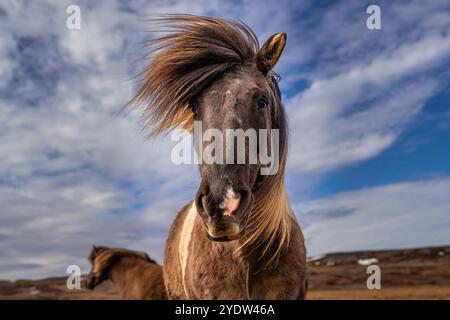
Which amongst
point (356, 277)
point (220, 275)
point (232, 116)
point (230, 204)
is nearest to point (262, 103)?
point (232, 116)

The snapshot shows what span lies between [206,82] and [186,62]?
0.37 meters

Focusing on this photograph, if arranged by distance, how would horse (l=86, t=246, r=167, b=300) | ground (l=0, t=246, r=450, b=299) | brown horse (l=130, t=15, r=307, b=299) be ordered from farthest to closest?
ground (l=0, t=246, r=450, b=299) < horse (l=86, t=246, r=167, b=300) < brown horse (l=130, t=15, r=307, b=299)

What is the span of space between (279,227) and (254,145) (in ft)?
3.46

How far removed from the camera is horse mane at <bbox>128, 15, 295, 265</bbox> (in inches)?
137

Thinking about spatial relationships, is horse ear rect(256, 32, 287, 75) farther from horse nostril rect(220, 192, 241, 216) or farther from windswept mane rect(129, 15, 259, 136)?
horse nostril rect(220, 192, 241, 216)

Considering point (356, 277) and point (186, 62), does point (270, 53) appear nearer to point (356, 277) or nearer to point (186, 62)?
point (186, 62)

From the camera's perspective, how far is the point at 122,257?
32.0 feet

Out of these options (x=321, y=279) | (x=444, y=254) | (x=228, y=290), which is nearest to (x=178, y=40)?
(x=228, y=290)

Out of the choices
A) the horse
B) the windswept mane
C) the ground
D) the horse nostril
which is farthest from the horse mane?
the ground

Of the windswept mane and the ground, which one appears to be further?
the ground

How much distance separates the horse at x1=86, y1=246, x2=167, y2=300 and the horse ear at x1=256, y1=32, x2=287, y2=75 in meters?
5.86

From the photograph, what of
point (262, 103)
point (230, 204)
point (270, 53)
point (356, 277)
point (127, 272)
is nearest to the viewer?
point (230, 204)

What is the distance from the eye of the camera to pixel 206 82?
3359 millimetres
